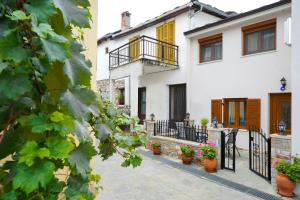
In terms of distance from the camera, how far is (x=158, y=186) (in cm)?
623

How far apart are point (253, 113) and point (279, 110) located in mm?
906

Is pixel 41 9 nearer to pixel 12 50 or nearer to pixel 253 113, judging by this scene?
pixel 12 50

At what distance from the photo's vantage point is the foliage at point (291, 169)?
521cm

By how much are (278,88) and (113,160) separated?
21.6 feet

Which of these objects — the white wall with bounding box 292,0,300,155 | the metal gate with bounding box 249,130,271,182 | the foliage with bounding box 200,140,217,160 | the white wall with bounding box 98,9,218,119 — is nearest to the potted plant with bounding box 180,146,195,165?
the foliage with bounding box 200,140,217,160

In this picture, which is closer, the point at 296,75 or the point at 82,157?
the point at 82,157

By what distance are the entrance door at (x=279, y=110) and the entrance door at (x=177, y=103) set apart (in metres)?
4.31

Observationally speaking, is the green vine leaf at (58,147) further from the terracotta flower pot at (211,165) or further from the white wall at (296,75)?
the terracotta flower pot at (211,165)

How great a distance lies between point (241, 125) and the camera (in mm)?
10242

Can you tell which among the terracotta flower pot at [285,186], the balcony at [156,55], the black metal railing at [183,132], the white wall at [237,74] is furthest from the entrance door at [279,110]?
the balcony at [156,55]

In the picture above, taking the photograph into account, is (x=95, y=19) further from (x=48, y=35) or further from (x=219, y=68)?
(x=219, y=68)

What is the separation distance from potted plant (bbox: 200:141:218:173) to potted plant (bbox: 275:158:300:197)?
78.5 inches

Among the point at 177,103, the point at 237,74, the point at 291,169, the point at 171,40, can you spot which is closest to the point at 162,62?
the point at 171,40

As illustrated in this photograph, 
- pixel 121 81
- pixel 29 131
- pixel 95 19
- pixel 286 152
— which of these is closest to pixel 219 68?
pixel 286 152
